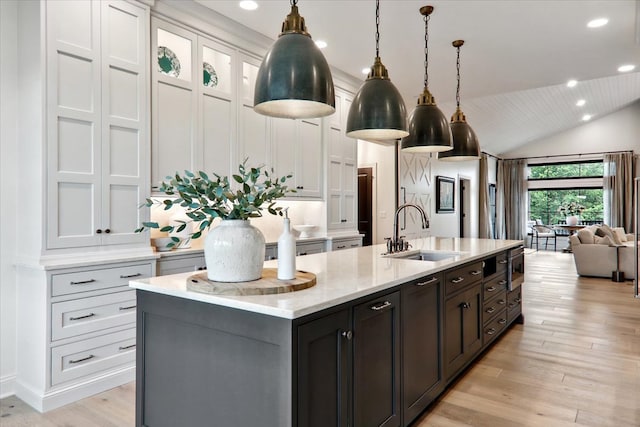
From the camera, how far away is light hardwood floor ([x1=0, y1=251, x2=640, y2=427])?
247cm

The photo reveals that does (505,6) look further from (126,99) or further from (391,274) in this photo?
(126,99)

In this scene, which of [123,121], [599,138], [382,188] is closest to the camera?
[123,121]

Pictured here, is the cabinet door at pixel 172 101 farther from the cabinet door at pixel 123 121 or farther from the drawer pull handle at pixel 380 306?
the drawer pull handle at pixel 380 306

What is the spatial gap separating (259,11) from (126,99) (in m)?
1.39

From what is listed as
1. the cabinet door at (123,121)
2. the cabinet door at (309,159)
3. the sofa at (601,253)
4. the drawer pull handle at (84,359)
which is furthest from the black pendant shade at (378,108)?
the sofa at (601,253)

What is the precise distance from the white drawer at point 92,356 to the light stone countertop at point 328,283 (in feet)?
3.84

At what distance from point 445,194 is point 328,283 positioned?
28.6 feet

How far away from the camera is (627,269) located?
7.13 meters

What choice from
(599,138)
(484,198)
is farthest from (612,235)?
(599,138)

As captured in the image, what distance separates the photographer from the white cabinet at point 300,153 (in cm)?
438

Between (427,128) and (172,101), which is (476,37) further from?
(172,101)

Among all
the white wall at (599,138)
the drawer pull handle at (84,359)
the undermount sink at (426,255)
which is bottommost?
the drawer pull handle at (84,359)

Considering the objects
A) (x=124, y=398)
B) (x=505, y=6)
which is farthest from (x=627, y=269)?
(x=124, y=398)

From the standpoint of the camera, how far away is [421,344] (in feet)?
7.66
